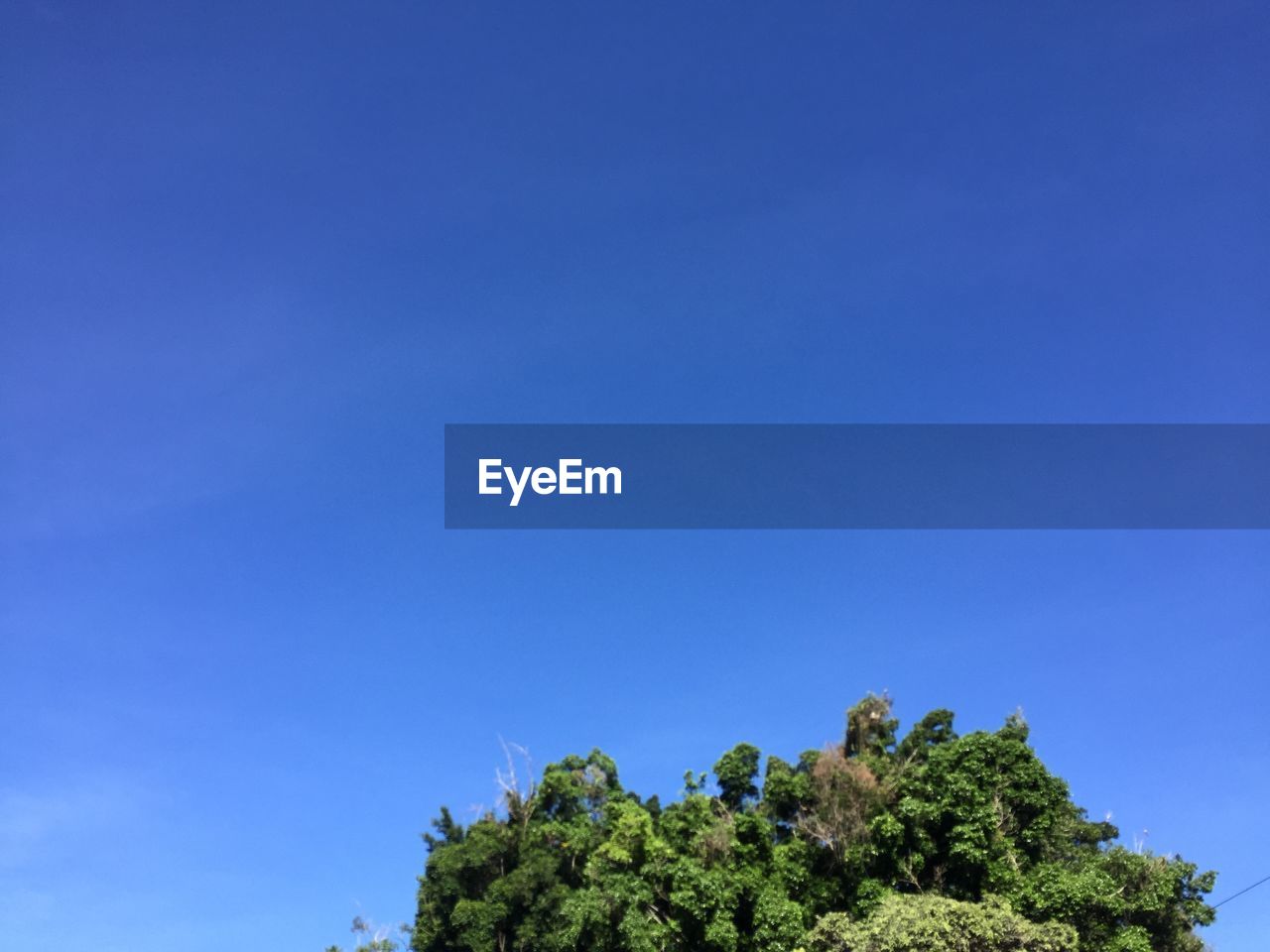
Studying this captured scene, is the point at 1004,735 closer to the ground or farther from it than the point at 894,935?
farther from it

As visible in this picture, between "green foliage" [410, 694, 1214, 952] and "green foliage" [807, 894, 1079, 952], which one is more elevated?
"green foliage" [410, 694, 1214, 952]

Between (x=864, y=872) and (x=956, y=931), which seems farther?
(x=864, y=872)

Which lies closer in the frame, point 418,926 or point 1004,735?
point 1004,735

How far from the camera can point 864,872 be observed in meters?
26.5

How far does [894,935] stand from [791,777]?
19.1 feet

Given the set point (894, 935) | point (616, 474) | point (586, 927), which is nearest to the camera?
point (616, 474)

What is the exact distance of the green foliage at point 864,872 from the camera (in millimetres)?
24453

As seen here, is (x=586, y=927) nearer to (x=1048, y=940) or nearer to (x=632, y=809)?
(x=632, y=809)

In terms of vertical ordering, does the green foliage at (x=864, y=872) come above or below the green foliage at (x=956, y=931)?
above

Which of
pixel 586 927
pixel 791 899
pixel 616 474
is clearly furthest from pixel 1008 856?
pixel 616 474

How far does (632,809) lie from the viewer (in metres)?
29.9

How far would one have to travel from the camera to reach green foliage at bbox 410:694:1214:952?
2445cm

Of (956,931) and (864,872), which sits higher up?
(864,872)

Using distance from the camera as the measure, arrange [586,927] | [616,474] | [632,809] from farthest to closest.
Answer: [632,809] < [586,927] < [616,474]
